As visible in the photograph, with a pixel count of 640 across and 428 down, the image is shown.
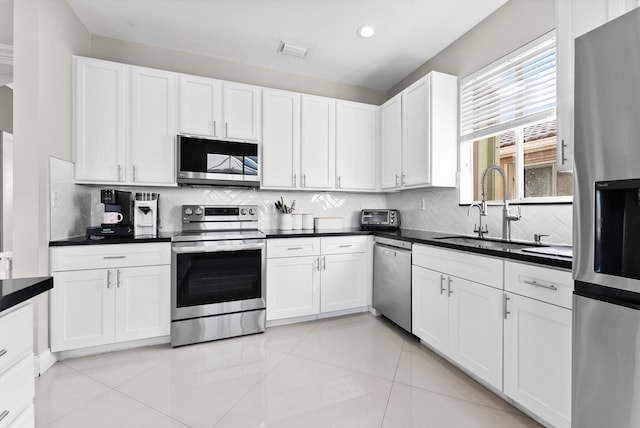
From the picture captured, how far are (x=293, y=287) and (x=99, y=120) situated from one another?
2.37 metres

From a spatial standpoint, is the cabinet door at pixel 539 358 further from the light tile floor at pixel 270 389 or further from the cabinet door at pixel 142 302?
the cabinet door at pixel 142 302

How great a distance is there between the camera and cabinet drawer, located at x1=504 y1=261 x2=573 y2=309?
1.43 meters

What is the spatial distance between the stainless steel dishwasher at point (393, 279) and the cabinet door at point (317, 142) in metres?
0.96

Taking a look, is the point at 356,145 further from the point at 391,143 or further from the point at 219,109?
the point at 219,109

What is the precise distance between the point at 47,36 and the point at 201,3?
3.82ft

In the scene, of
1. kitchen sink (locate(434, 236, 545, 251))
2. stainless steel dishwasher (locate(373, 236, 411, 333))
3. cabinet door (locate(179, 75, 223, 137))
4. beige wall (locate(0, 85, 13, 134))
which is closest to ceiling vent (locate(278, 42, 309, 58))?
cabinet door (locate(179, 75, 223, 137))

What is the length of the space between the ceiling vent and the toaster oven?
1893 millimetres

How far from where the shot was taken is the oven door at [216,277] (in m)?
2.56

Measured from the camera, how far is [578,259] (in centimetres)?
114

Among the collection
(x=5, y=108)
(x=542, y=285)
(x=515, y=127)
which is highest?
(x=5, y=108)

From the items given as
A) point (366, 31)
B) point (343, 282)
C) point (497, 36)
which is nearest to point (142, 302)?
point (343, 282)

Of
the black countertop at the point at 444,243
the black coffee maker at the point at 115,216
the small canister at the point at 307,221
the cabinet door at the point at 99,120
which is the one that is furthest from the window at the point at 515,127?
the cabinet door at the point at 99,120

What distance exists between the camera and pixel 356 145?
12.0 ft

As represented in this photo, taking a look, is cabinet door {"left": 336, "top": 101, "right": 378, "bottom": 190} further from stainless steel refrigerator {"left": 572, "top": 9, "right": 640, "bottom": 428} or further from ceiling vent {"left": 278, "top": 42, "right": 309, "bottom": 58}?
stainless steel refrigerator {"left": 572, "top": 9, "right": 640, "bottom": 428}
